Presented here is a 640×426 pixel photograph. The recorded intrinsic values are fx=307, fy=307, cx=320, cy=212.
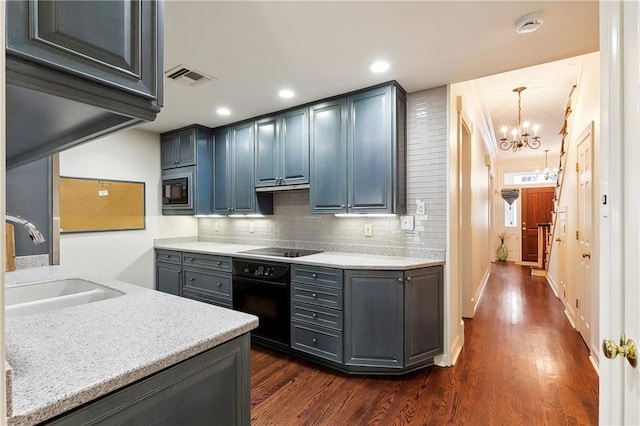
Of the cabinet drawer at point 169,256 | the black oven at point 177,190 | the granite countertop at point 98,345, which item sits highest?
the black oven at point 177,190

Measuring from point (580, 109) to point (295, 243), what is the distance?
3624 millimetres

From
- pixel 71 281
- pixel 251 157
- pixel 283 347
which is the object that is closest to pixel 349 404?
pixel 283 347

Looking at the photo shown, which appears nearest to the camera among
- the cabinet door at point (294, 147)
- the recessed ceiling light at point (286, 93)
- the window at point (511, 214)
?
the recessed ceiling light at point (286, 93)

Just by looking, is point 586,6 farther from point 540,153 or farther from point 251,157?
point 540,153

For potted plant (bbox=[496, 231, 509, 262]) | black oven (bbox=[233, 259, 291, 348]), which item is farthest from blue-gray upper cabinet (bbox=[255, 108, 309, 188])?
potted plant (bbox=[496, 231, 509, 262])

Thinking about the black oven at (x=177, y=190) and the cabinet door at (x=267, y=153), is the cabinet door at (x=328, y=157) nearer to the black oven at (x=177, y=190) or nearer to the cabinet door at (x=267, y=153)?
the cabinet door at (x=267, y=153)

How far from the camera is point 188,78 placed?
2553mm

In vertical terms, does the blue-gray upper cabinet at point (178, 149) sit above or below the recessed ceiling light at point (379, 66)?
below

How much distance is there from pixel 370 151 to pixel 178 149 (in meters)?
2.73

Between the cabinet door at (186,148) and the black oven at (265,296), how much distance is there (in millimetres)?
1620

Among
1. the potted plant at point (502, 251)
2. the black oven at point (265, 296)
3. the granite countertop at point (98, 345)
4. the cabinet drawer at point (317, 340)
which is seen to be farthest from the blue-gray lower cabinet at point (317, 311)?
the potted plant at point (502, 251)

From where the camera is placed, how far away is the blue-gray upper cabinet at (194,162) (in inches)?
155

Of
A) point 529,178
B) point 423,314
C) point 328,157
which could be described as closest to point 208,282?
point 328,157

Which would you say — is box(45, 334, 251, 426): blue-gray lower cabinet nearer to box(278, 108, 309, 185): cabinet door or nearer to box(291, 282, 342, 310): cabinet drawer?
box(291, 282, 342, 310): cabinet drawer
